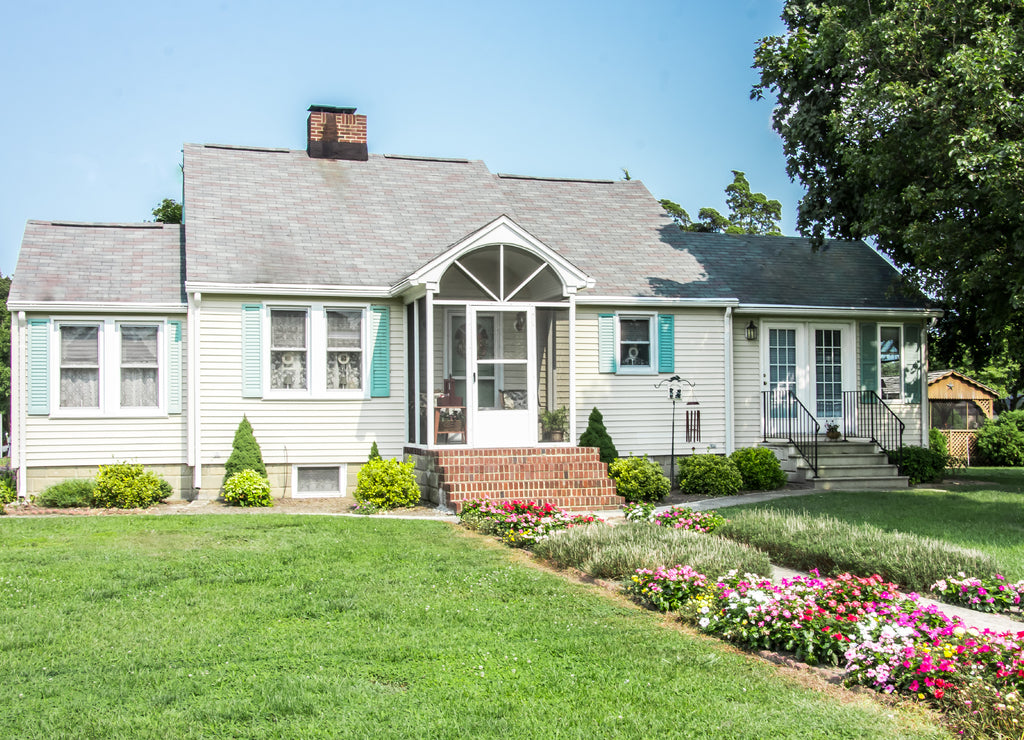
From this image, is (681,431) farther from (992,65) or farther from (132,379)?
(132,379)

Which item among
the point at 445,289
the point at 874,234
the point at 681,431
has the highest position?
the point at 874,234

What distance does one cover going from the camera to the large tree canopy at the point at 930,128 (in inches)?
488

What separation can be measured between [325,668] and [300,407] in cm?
999

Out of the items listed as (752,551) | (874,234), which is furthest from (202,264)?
(874,234)

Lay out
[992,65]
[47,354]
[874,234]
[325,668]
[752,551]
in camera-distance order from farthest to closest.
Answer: [874,234]
[47,354]
[992,65]
[752,551]
[325,668]

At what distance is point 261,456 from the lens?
1478cm

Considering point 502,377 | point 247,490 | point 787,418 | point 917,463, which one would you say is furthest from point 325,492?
point 917,463

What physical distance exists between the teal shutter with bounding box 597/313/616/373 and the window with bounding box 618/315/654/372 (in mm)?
203

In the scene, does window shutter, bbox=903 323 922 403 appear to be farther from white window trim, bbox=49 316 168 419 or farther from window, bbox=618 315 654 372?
white window trim, bbox=49 316 168 419

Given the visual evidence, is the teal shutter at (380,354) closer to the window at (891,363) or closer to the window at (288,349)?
→ the window at (288,349)

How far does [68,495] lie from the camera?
13797 mm

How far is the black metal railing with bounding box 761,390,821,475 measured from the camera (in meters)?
17.9

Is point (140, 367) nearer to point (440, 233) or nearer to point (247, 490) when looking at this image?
point (247, 490)

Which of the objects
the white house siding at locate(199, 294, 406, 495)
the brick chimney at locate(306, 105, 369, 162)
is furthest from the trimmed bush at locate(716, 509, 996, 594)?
the brick chimney at locate(306, 105, 369, 162)
